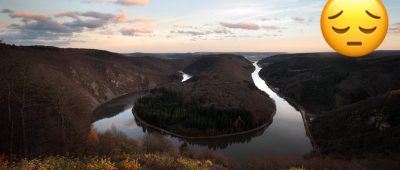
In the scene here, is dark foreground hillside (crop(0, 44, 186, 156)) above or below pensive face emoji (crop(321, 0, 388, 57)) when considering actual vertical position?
below

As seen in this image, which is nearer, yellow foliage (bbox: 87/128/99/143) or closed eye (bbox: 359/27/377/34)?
closed eye (bbox: 359/27/377/34)

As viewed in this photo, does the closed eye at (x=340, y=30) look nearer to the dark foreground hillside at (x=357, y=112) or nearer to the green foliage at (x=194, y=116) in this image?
the dark foreground hillside at (x=357, y=112)

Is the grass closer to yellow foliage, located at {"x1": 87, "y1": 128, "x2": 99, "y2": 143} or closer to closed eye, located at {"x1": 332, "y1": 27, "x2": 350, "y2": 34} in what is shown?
closed eye, located at {"x1": 332, "y1": 27, "x2": 350, "y2": 34}

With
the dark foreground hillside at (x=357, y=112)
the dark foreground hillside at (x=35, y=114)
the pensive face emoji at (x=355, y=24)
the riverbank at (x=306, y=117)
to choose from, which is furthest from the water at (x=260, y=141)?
the pensive face emoji at (x=355, y=24)

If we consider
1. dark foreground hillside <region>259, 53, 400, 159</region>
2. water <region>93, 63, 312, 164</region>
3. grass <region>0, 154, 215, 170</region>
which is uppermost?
grass <region>0, 154, 215, 170</region>

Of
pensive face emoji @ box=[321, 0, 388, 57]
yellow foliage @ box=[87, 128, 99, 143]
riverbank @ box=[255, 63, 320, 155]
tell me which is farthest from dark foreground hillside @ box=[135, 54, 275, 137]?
pensive face emoji @ box=[321, 0, 388, 57]

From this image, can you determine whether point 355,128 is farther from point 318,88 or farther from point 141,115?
point 318,88
